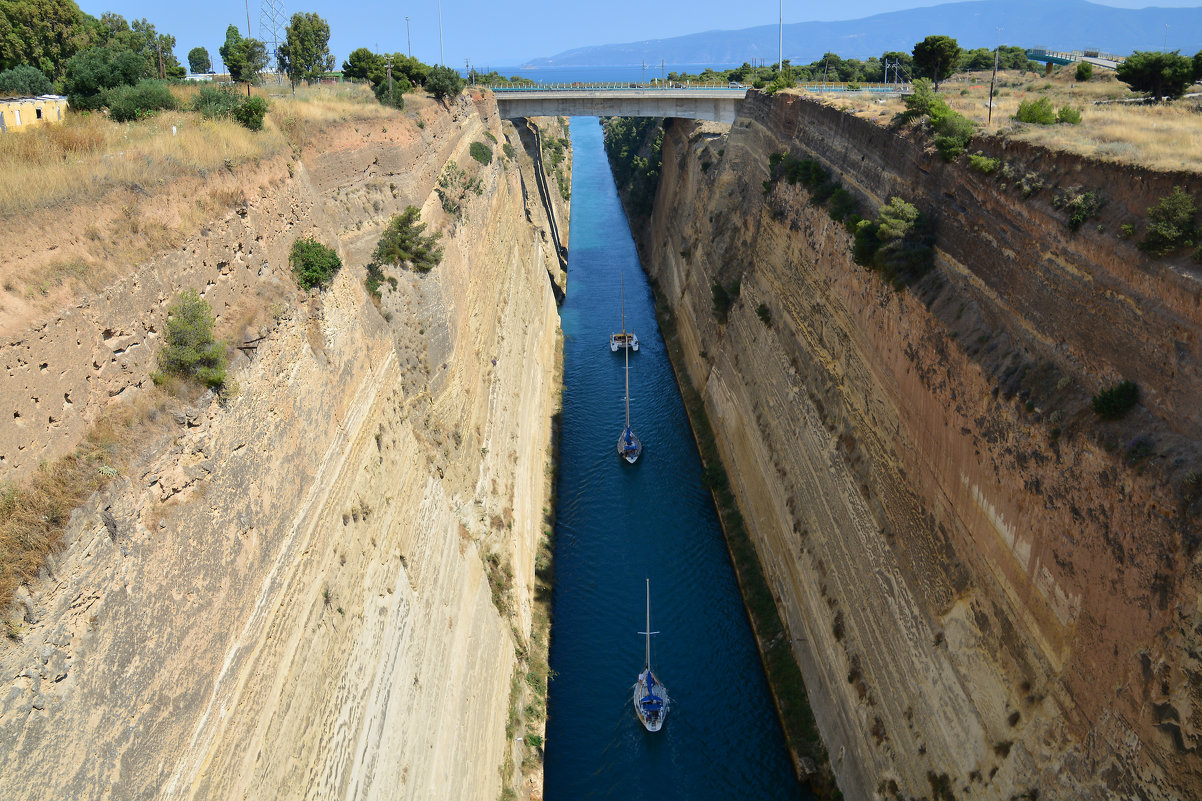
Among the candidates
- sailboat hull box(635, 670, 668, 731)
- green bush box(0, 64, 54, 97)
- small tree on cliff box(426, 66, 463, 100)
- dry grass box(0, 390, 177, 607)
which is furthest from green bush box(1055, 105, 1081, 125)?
green bush box(0, 64, 54, 97)

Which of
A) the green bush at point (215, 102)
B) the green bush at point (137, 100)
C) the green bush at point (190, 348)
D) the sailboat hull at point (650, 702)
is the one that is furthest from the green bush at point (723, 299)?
the green bush at point (190, 348)

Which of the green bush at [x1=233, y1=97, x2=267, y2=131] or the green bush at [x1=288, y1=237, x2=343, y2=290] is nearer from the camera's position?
the green bush at [x1=288, y1=237, x2=343, y2=290]

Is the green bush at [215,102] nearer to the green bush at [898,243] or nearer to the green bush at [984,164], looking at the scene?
the green bush at [898,243]

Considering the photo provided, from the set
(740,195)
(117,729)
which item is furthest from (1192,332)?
(740,195)

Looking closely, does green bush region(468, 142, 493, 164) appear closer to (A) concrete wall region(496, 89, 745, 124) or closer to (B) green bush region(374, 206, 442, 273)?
(A) concrete wall region(496, 89, 745, 124)

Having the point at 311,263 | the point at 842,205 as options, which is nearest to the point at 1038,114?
the point at 842,205

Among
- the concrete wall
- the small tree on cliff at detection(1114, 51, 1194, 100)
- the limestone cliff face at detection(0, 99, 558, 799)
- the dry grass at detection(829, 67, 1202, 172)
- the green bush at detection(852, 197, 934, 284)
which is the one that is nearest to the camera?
the limestone cliff face at detection(0, 99, 558, 799)

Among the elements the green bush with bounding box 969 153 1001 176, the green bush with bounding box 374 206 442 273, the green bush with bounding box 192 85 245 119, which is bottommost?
the green bush with bounding box 374 206 442 273

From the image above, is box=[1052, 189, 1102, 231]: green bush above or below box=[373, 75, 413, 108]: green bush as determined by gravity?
below
